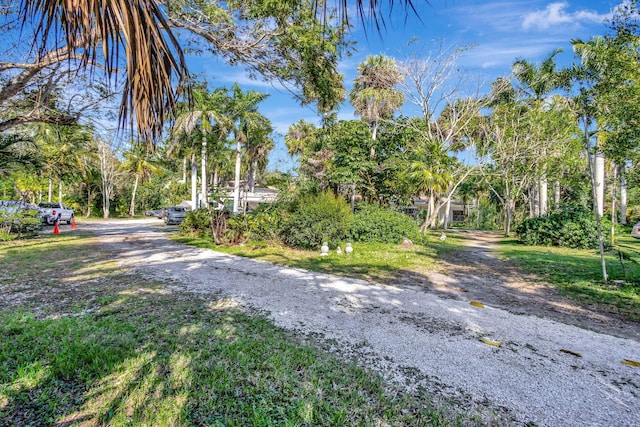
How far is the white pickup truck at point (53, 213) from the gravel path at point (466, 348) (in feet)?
59.0

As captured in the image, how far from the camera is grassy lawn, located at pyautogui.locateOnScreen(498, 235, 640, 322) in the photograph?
18.0 ft

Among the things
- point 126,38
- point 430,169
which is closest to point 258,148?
point 430,169

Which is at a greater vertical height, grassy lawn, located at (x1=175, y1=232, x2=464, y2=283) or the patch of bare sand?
grassy lawn, located at (x1=175, y1=232, x2=464, y2=283)

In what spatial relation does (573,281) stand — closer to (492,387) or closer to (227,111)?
(492,387)

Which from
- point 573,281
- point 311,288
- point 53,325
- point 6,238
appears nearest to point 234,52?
point 311,288

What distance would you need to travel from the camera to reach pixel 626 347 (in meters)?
3.58

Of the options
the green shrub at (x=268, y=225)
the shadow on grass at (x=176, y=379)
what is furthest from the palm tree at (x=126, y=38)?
the green shrub at (x=268, y=225)

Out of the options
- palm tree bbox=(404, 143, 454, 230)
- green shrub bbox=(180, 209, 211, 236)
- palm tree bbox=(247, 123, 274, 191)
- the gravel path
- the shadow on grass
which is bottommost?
the gravel path

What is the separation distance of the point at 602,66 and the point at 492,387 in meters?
6.85

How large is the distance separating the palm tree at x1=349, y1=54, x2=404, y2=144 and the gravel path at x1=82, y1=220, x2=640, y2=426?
39.4 feet

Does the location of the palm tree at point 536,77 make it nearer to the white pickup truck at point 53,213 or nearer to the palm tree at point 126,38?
the palm tree at point 126,38

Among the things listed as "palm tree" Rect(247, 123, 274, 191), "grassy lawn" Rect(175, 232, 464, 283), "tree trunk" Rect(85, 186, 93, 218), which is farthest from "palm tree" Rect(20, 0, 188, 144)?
"tree trunk" Rect(85, 186, 93, 218)

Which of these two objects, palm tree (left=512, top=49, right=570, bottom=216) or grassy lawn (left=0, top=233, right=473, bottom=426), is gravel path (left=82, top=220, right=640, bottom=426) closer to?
grassy lawn (left=0, top=233, right=473, bottom=426)

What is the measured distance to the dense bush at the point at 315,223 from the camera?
1102 cm
